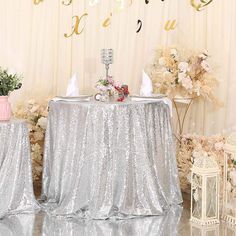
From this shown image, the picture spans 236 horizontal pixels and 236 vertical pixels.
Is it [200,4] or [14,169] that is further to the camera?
[200,4]

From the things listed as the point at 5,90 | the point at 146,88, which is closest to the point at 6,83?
the point at 5,90

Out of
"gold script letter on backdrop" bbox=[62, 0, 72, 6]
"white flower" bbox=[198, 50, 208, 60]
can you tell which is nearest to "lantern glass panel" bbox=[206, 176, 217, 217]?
"white flower" bbox=[198, 50, 208, 60]

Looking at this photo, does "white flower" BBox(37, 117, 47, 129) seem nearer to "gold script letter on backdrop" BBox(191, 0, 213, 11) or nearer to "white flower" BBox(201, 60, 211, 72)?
"white flower" BBox(201, 60, 211, 72)

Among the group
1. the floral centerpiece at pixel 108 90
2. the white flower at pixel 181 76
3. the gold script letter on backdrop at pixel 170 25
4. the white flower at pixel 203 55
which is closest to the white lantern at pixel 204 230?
the floral centerpiece at pixel 108 90

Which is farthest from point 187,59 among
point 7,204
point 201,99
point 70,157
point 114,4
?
point 7,204

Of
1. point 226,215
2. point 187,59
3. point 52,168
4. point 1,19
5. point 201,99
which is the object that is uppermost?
point 1,19

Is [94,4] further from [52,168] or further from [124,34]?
[52,168]

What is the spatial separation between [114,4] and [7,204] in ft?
6.74

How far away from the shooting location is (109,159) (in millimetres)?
3893

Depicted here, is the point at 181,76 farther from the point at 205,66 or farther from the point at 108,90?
the point at 108,90

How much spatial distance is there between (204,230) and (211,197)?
0.86 feet

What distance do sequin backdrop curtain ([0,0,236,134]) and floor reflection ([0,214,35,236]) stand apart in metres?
1.23

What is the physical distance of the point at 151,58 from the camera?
5.11 meters

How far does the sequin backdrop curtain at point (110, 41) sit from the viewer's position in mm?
4844
